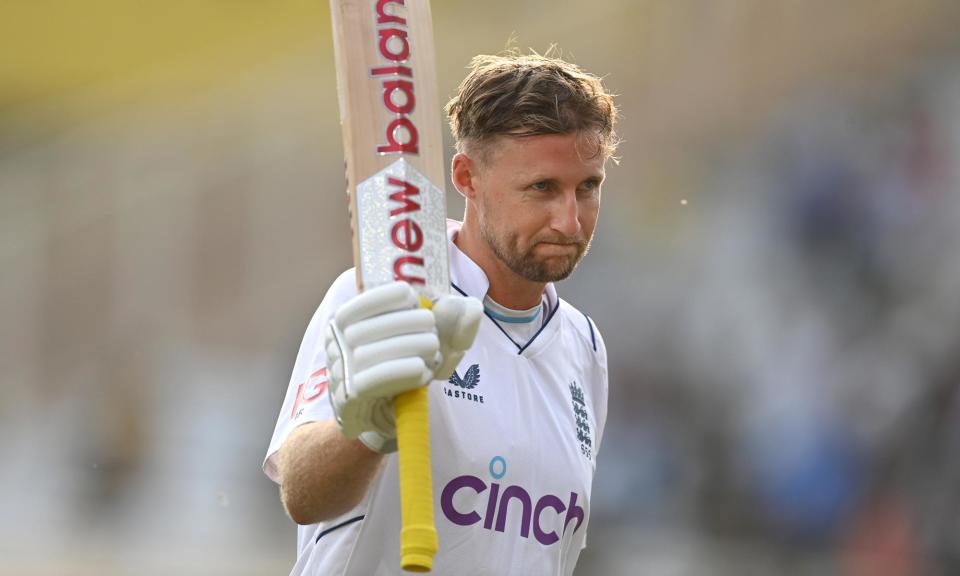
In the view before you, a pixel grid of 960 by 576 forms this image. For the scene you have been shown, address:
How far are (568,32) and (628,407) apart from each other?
1.66 meters

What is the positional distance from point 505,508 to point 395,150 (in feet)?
2.32

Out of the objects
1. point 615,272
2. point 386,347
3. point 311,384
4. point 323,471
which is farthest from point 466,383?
point 615,272

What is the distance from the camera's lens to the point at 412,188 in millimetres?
1526

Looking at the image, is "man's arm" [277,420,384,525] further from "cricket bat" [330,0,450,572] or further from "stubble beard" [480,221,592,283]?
"stubble beard" [480,221,592,283]

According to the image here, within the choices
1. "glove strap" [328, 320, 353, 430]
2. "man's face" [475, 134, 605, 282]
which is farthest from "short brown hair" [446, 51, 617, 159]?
"glove strap" [328, 320, 353, 430]

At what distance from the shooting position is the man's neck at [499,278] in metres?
2.07

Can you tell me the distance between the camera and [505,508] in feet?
6.33

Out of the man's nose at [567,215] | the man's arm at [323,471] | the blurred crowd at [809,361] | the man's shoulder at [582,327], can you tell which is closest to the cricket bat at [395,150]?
the man's arm at [323,471]

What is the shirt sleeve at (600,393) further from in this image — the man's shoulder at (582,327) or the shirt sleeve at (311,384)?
the shirt sleeve at (311,384)

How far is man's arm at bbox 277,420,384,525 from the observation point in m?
1.61

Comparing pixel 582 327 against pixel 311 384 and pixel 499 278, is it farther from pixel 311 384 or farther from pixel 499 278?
pixel 311 384

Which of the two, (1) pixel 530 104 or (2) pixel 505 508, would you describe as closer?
(2) pixel 505 508

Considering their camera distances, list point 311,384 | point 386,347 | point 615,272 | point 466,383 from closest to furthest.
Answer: point 386,347
point 311,384
point 466,383
point 615,272

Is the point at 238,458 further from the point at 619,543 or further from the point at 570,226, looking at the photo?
the point at 570,226
